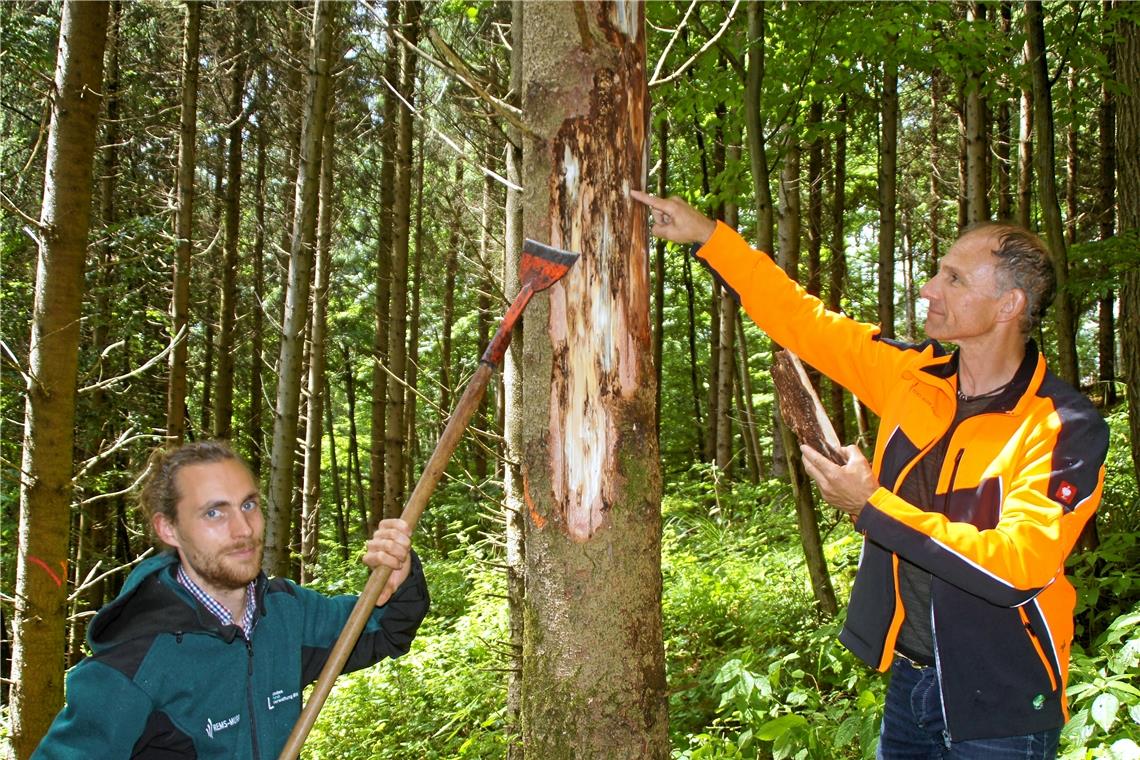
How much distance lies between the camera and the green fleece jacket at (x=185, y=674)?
191cm

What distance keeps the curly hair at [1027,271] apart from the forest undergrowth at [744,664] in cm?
132

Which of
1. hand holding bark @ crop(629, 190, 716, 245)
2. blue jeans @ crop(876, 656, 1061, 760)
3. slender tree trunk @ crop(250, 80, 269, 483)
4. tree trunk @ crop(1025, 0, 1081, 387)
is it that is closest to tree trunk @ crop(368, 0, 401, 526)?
slender tree trunk @ crop(250, 80, 269, 483)

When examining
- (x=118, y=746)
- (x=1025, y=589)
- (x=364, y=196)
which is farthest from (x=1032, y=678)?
(x=364, y=196)

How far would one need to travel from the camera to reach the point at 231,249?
12.0 m

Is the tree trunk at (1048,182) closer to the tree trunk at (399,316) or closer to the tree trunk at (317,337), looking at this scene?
the tree trunk at (399,316)

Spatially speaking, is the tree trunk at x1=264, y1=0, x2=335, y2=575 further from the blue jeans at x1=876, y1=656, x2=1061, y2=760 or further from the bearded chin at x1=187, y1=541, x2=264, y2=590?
the blue jeans at x1=876, y1=656, x2=1061, y2=760

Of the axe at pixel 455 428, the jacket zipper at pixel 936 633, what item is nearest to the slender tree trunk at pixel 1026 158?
the jacket zipper at pixel 936 633

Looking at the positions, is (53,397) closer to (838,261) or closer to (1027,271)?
(1027,271)

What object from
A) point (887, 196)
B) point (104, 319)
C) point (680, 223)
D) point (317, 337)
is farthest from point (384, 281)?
point (680, 223)

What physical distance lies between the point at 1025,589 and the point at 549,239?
158cm

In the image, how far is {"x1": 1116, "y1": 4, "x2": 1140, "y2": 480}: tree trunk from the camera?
550 centimetres

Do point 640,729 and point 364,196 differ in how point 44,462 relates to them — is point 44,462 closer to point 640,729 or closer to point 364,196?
point 640,729

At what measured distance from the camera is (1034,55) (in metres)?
5.95

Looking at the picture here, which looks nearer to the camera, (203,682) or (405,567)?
(203,682)
